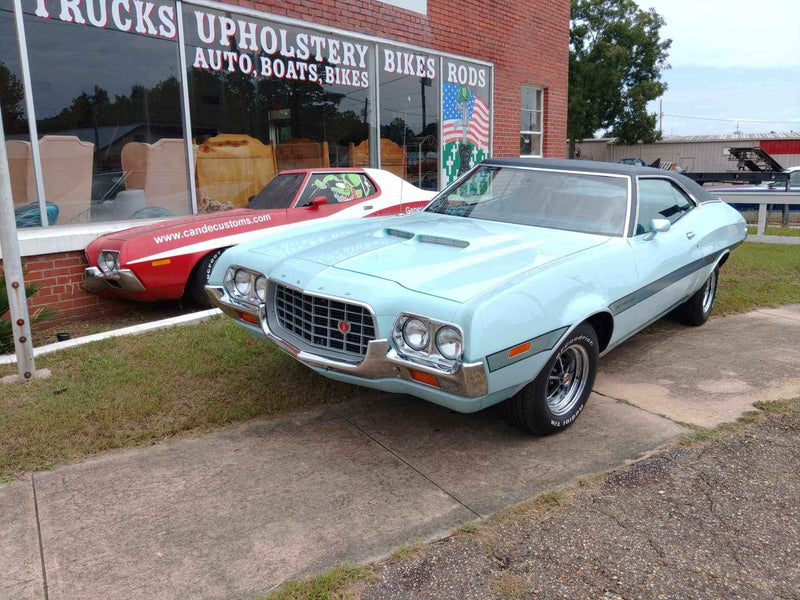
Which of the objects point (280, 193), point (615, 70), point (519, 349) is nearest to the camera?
point (519, 349)

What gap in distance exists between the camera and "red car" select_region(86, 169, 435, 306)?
19.8 ft

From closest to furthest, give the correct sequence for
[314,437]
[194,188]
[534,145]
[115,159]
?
1. [314,437]
2. [115,159]
3. [194,188]
4. [534,145]

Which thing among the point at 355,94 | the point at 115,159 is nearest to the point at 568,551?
the point at 115,159

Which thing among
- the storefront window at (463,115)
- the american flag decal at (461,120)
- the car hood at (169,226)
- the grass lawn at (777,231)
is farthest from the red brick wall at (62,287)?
the grass lawn at (777,231)

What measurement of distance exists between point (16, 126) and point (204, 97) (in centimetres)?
222

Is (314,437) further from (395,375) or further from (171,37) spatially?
(171,37)

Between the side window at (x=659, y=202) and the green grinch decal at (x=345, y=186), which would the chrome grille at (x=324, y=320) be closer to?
the side window at (x=659, y=202)

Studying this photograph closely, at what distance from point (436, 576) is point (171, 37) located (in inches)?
279

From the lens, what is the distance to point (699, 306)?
5.83 metres

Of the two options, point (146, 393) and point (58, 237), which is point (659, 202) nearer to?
point (146, 393)

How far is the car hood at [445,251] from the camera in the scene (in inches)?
128

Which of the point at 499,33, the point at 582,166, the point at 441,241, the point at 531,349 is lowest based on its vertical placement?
the point at 531,349

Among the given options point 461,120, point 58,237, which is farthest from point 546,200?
point 461,120

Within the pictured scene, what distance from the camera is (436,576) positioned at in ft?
8.38
